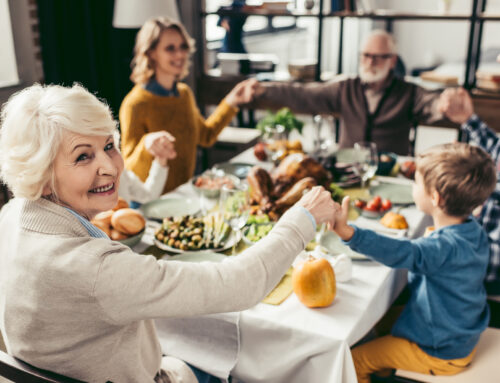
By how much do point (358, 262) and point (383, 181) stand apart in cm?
84

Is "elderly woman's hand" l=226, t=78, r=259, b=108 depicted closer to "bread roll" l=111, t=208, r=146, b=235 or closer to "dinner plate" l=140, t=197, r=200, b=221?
"dinner plate" l=140, t=197, r=200, b=221

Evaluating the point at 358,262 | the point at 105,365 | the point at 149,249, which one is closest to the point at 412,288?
the point at 358,262

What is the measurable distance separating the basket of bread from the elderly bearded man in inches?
74.7

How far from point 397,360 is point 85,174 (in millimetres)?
1079

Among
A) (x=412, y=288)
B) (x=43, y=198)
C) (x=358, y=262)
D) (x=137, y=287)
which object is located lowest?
(x=412, y=288)

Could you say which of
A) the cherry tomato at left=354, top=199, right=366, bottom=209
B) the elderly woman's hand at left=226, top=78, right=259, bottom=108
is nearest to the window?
the elderly woman's hand at left=226, top=78, right=259, bottom=108

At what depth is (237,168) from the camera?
247 cm

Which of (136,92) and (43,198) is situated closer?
(43,198)

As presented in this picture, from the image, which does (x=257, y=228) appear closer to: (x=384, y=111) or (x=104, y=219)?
(x=104, y=219)

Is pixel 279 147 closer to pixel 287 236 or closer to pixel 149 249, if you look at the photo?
pixel 149 249

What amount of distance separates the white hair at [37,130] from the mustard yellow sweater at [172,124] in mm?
1319

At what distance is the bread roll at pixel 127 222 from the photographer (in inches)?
64.0

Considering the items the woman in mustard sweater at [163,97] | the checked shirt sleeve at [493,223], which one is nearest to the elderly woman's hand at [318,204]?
the checked shirt sleeve at [493,223]

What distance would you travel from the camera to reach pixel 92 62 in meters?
3.43
